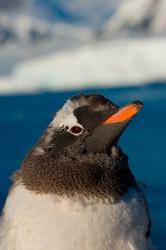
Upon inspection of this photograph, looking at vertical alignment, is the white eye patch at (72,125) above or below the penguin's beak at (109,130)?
above

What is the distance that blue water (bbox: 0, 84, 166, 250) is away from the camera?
3.73 m

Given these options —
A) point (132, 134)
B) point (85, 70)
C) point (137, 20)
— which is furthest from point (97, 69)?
point (137, 20)

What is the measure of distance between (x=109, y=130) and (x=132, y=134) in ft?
11.1

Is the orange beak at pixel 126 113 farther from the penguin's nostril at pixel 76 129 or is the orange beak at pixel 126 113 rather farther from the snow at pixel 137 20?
the snow at pixel 137 20

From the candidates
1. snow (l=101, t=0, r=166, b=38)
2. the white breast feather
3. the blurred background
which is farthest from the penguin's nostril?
snow (l=101, t=0, r=166, b=38)

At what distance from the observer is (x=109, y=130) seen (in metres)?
1.72

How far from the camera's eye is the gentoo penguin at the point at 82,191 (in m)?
1.71

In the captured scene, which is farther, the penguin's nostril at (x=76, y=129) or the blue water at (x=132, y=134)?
the blue water at (x=132, y=134)

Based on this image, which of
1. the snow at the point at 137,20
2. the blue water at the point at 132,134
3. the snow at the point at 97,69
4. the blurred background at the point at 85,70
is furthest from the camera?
the snow at the point at 137,20

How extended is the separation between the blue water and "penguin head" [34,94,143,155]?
3.49 feet

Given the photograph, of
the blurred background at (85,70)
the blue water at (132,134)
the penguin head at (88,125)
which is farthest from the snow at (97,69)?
the penguin head at (88,125)

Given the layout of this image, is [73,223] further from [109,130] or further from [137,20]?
[137,20]

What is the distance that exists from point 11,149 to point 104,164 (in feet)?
10.1

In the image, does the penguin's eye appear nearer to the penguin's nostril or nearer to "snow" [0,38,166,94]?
the penguin's nostril
